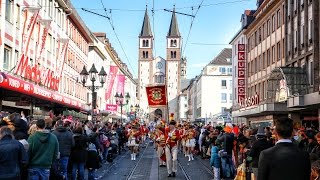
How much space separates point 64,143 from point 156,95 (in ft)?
56.8

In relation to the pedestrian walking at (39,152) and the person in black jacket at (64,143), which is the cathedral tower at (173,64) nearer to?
the person in black jacket at (64,143)

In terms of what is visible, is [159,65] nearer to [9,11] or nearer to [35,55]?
[35,55]

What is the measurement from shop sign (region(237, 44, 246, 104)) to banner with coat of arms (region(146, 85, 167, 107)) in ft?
97.3

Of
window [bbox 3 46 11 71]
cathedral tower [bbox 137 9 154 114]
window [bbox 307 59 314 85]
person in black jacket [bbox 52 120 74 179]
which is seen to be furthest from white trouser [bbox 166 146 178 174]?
cathedral tower [bbox 137 9 154 114]

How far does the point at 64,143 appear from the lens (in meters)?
12.6

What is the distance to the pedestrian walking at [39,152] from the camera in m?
9.87

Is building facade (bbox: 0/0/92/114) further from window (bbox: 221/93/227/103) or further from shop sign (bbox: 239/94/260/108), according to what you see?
window (bbox: 221/93/227/103)

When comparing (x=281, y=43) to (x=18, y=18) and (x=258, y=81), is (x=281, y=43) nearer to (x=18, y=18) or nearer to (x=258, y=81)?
(x=258, y=81)

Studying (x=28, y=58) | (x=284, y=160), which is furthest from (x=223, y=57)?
(x=284, y=160)

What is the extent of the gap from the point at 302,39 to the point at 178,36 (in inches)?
4619

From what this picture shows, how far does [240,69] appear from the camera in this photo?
60031mm

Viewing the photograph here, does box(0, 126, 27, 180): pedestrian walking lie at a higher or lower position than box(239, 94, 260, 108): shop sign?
lower

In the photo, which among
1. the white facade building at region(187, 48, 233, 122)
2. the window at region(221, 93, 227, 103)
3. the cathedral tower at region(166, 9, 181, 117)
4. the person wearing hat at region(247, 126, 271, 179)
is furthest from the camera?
the cathedral tower at region(166, 9, 181, 117)

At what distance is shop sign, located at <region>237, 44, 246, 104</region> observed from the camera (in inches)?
2318
